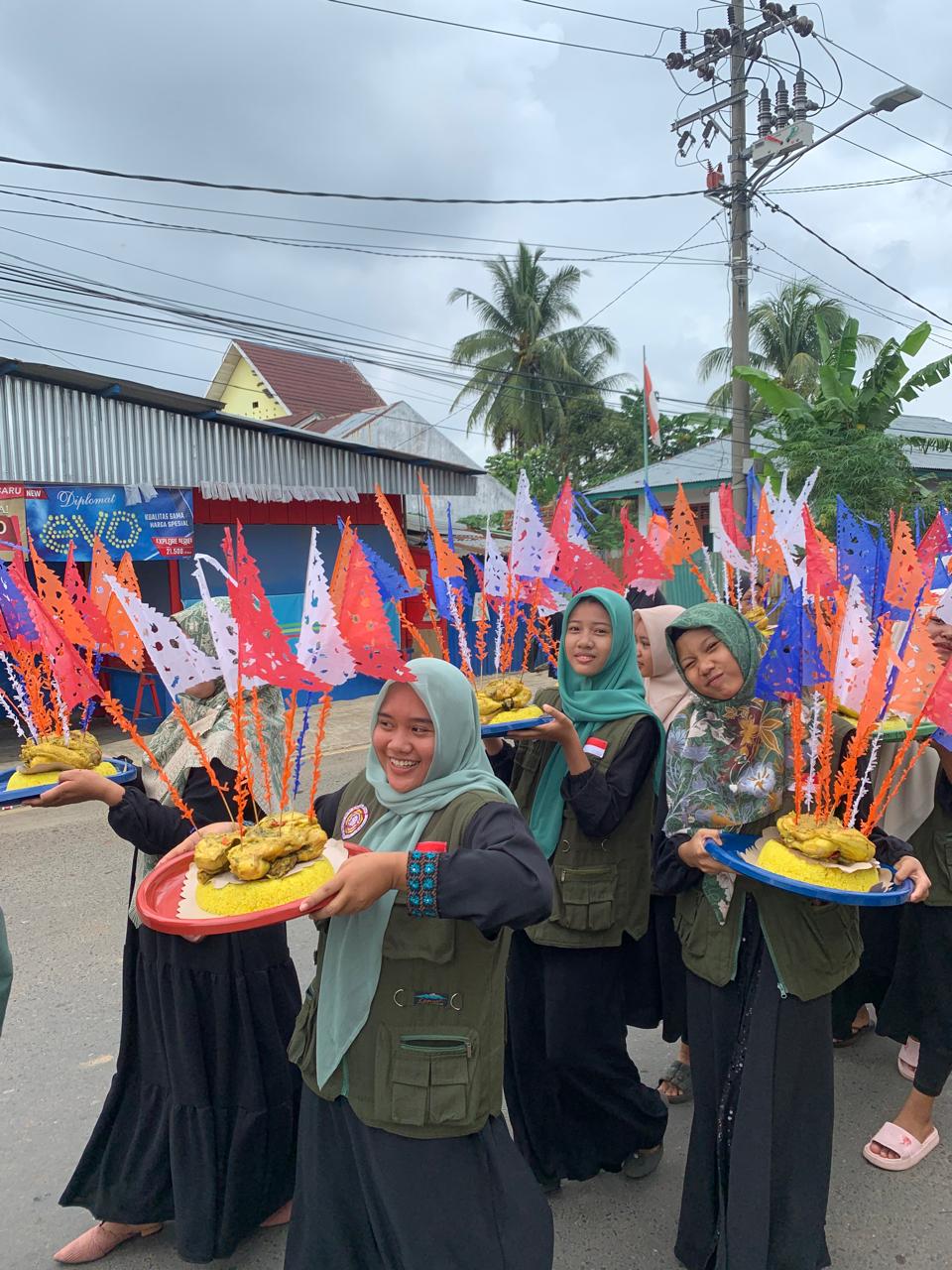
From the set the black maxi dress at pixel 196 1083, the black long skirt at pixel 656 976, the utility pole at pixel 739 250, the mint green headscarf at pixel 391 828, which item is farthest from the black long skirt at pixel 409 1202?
the utility pole at pixel 739 250

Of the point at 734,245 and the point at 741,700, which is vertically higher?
the point at 734,245

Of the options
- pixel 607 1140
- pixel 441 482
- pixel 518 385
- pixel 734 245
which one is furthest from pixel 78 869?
pixel 518 385

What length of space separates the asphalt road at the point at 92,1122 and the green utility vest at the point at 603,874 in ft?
2.22

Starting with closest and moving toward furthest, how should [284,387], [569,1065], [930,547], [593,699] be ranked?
[930,547], [569,1065], [593,699], [284,387]

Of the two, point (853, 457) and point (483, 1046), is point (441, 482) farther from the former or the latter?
point (483, 1046)

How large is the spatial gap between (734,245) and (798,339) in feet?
34.1

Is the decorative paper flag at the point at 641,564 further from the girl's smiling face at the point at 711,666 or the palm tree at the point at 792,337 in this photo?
the palm tree at the point at 792,337

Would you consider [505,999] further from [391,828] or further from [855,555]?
[855,555]

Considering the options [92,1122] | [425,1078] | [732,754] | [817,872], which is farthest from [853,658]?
[92,1122]

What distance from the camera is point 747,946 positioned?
213 centimetres

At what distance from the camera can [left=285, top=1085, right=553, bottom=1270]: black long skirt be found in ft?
5.51

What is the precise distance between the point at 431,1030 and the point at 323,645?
2.43 feet

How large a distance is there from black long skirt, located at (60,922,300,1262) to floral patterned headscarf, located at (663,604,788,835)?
109 centimetres

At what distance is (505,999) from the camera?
7.84 ft
